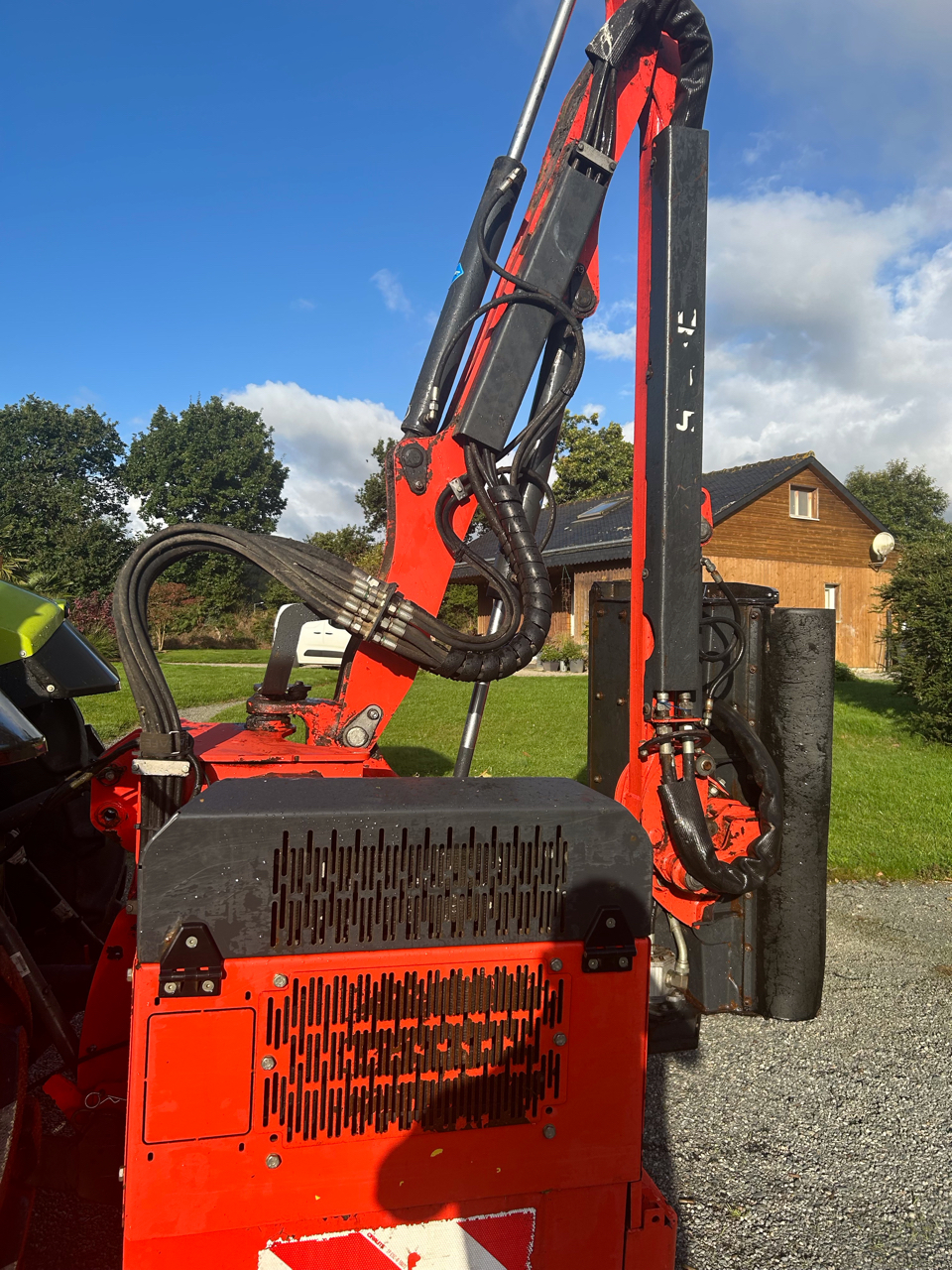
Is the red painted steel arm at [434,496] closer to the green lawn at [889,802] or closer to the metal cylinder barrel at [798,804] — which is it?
the metal cylinder barrel at [798,804]

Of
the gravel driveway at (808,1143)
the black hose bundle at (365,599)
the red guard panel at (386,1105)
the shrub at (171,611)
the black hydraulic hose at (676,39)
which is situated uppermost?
the black hydraulic hose at (676,39)

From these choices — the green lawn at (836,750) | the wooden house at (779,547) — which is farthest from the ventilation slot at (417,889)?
the wooden house at (779,547)

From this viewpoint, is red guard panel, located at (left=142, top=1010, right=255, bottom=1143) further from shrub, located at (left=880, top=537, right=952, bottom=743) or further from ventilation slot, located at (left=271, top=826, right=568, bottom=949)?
shrub, located at (left=880, top=537, right=952, bottom=743)

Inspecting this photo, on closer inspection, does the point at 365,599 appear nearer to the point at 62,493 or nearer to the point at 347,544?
the point at 347,544

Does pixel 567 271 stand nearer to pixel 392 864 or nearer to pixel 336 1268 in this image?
pixel 392 864

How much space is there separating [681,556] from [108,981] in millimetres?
1977

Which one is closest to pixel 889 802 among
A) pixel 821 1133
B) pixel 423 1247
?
pixel 821 1133

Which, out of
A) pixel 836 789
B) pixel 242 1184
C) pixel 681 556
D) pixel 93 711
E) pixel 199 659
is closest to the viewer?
pixel 242 1184

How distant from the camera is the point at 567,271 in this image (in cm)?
272

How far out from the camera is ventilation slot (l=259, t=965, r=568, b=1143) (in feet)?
4.79

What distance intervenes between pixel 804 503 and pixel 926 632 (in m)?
16.6

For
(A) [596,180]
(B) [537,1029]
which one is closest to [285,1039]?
(B) [537,1029]

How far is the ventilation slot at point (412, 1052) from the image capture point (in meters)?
1.46

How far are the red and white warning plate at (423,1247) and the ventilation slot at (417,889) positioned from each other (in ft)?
1.67
